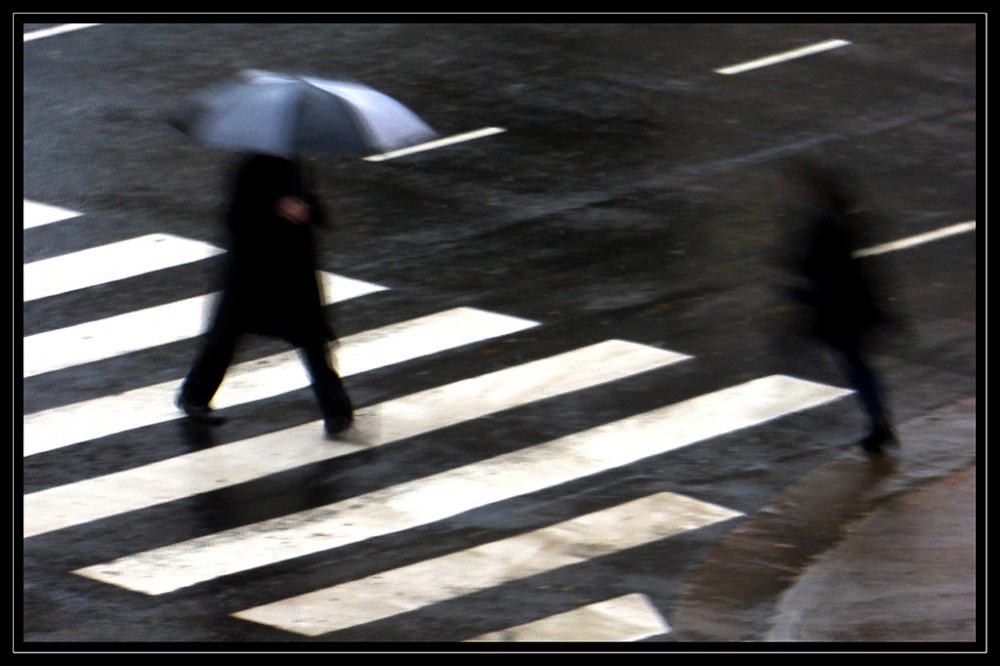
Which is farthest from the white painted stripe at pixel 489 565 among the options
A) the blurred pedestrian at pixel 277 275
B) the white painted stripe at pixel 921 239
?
the white painted stripe at pixel 921 239

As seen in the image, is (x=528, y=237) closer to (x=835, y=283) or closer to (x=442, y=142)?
(x=442, y=142)

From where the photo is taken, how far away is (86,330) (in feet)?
39.7

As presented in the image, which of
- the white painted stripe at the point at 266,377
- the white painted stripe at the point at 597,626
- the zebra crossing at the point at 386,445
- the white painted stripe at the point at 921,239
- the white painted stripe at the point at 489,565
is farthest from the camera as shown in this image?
the white painted stripe at the point at 921,239

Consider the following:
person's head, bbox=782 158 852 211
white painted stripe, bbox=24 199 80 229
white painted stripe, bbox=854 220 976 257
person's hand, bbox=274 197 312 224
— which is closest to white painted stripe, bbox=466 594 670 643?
person's head, bbox=782 158 852 211

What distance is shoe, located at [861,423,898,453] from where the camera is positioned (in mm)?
10195

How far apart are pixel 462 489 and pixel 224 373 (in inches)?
72.9

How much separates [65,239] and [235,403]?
11.6 ft

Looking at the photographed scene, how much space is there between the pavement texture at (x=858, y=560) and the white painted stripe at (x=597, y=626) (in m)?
0.15

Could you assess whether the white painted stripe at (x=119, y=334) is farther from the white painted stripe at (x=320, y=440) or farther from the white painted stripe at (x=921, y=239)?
the white painted stripe at (x=921, y=239)

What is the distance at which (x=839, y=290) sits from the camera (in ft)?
32.9

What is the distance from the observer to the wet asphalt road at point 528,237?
29.5 feet
